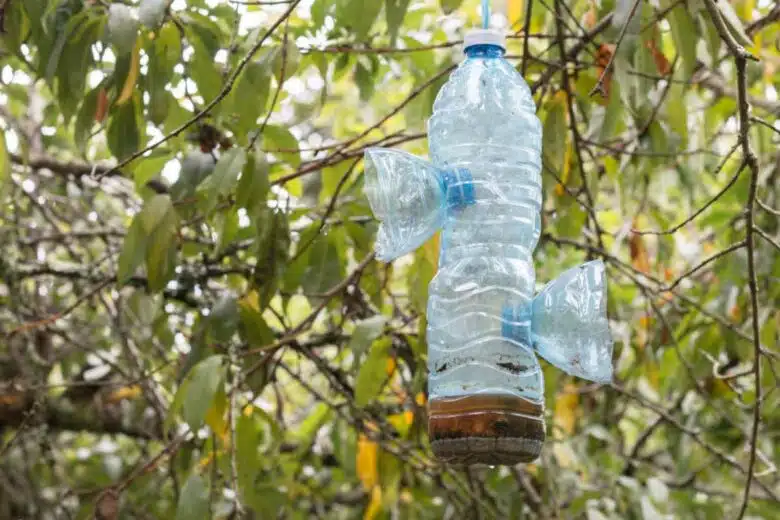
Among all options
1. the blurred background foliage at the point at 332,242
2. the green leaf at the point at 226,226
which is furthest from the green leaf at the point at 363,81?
the green leaf at the point at 226,226

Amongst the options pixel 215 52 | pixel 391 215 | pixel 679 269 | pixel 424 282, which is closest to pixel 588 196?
pixel 424 282

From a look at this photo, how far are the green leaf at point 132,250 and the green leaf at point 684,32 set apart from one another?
97 centimetres

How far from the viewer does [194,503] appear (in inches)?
79.9

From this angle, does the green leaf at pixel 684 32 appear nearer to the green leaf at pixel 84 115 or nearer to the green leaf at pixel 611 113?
the green leaf at pixel 611 113

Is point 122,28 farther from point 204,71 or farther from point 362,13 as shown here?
point 362,13

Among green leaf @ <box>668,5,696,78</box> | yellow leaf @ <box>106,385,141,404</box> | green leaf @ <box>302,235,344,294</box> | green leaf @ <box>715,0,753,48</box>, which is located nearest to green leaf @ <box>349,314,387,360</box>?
green leaf @ <box>302,235,344,294</box>

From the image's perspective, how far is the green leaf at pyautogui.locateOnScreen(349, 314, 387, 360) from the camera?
7.18ft

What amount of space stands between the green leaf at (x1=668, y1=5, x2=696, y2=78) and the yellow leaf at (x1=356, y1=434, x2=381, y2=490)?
129 centimetres

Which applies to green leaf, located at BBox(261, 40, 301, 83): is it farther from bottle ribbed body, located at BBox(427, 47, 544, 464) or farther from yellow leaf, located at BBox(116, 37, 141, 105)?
bottle ribbed body, located at BBox(427, 47, 544, 464)

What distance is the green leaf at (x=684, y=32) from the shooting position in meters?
1.95

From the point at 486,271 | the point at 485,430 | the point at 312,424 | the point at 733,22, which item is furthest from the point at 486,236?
the point at 312,424

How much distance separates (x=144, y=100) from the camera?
2318 millimetres

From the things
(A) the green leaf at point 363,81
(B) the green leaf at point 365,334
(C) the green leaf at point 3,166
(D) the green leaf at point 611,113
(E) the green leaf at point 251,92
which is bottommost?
(B) the green leaf at point 365,334

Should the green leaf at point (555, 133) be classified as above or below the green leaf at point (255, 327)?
above
